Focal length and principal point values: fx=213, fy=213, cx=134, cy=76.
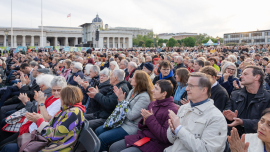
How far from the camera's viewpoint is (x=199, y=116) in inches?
102

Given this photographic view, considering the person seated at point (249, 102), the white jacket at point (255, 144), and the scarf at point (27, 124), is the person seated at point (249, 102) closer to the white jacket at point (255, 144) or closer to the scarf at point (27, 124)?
the white jacket at point (255, 144)

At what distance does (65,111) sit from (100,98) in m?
1.22

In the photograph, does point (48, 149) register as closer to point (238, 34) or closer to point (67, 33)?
point (67, 33)

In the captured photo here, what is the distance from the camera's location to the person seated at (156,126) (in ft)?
10.3

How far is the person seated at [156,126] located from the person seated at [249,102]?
2.96 feet

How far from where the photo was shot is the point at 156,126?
312cm

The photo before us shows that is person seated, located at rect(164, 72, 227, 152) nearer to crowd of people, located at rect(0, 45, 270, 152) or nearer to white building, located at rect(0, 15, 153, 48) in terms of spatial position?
crowd of people, located at rect(0, 45, 270, 152)

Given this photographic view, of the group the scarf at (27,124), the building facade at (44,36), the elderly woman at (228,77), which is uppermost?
the building facade at (44,36)

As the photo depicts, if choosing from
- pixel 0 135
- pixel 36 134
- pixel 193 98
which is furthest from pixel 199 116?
pixel 0 135

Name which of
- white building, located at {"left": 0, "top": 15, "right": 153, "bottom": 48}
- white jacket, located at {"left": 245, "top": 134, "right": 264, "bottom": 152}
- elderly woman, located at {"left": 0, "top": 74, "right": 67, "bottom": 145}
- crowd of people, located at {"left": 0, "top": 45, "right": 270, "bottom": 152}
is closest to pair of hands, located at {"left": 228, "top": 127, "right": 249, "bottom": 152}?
crowd of people, located at {"left": 0, "top": 45, "right": 270, "bottom": 152}

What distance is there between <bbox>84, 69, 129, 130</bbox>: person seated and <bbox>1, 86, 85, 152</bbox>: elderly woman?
0.99m

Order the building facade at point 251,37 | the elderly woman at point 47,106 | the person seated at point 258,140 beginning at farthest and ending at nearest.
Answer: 1. the building facade at point 251,37
2. the elderly woman at point 47,106
3. the person seated at point 258,140

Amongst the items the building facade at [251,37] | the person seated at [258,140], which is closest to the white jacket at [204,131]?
the person seated at [258,140]

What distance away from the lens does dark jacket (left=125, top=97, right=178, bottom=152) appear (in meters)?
3.13
